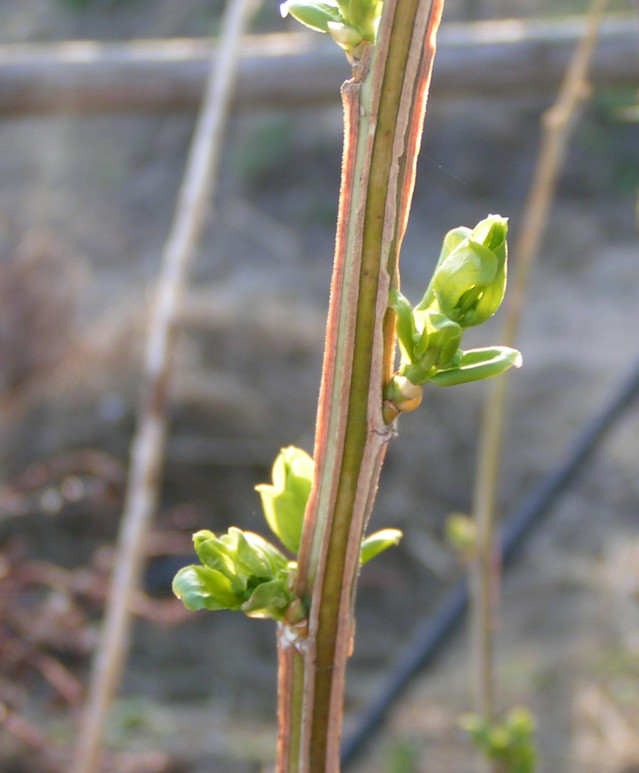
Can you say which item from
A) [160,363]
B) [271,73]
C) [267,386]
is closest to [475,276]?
[160,363]

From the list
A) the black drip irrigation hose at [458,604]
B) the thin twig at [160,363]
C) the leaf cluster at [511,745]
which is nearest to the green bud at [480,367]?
the leaf cluster at [511,745]

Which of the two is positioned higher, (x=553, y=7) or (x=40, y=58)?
(x=553, y=7)

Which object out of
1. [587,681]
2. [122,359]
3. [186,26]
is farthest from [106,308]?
[186,26]

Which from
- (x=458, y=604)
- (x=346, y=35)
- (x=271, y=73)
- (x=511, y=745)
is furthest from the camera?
(x=458, y=604)

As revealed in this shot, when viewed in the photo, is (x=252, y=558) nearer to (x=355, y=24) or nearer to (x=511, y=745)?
(x=355, y=24)

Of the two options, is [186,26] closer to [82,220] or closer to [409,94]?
[82,220]
